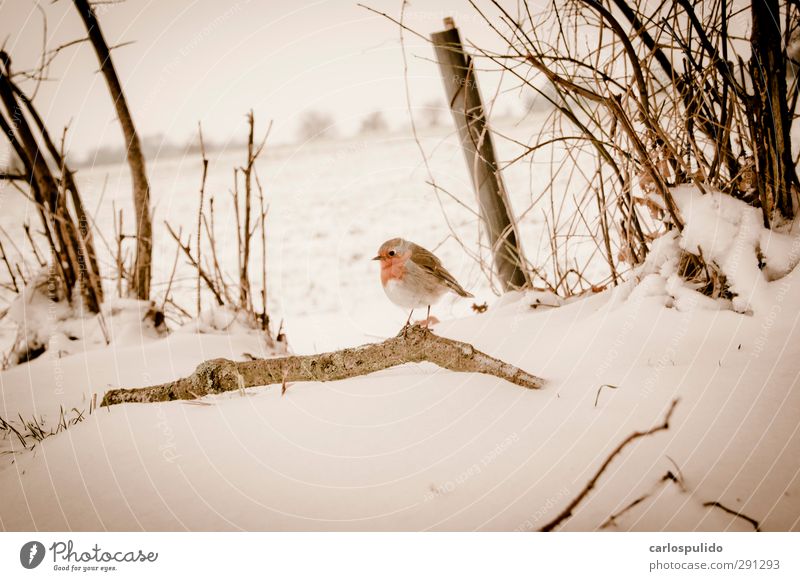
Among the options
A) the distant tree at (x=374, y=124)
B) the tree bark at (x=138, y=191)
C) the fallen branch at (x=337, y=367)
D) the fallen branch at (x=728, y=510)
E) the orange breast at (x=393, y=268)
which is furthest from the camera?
the tree bark at (x=138, y=191)

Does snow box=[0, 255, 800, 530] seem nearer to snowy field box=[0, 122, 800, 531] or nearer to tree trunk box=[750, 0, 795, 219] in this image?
snowy field box=[0, 122, 800, 531]

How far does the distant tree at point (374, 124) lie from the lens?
69.9 inches

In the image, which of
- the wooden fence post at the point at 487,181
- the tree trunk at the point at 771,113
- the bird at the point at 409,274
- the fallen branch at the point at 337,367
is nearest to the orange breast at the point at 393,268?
the bird at the point at 409,274

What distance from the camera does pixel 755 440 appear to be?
89cm

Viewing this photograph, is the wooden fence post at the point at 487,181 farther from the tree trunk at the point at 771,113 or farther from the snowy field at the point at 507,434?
the tree trunk at the point at 771,113

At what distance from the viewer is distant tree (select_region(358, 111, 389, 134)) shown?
178cm

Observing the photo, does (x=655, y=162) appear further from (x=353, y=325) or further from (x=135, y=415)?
(x=135, y=415)

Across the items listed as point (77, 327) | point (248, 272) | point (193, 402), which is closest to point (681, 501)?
point (193, 402)

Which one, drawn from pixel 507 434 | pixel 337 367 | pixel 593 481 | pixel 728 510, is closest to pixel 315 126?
pixel 337 367

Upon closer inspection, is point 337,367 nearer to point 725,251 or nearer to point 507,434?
point 507,434

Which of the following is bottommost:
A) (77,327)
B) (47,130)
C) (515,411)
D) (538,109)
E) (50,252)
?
(515,411)

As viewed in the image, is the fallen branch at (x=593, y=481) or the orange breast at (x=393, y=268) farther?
the orange breast at (x=393, y=268)

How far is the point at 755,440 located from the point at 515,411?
0.46 m
